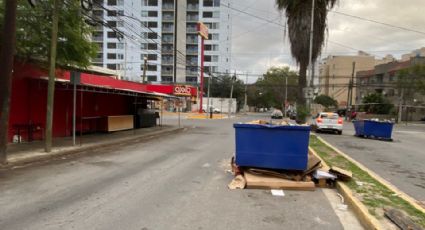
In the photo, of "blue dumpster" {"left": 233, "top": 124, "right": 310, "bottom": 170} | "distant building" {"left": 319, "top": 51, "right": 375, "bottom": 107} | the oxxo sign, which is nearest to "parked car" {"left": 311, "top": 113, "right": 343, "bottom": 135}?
"blue dumpster" {"left": 233, "top": 124, "right": 310, "bottom": 170}

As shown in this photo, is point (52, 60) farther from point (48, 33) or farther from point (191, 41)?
point (191, 41)

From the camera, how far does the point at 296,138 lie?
9.39 meters

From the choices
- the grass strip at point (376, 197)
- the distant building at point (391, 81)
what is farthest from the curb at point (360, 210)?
the distant building at point (391, 81)

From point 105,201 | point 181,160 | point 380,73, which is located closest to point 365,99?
point 380,73

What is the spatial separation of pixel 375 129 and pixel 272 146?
18.2 metres

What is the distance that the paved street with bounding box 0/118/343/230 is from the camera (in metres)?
6.15

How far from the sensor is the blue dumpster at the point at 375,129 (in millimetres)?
25141

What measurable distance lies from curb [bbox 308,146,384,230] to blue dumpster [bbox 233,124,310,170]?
114cm

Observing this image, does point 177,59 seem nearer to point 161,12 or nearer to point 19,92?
point 161,12

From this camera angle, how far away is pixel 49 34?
14.5m

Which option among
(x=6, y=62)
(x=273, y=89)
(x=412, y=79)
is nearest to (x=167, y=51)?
(x=273, y=89)

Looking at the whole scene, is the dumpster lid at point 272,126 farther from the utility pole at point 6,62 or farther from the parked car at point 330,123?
the parked car at point 330,123

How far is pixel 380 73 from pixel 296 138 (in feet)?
276

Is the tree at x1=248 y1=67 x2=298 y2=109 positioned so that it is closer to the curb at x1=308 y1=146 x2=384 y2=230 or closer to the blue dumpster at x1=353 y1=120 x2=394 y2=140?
the blue dumpster at x1=353 y1=120 x2=394 y2=140
